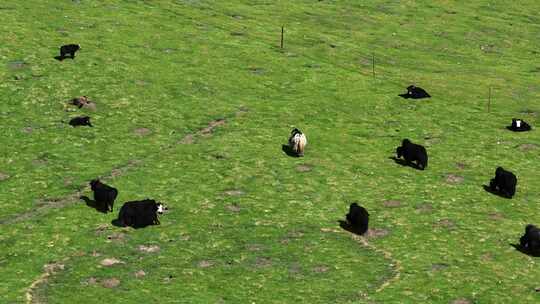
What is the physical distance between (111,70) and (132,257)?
31153 millimetres

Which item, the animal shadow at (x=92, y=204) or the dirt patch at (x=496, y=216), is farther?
the dirt patch at (x=496, y=216)

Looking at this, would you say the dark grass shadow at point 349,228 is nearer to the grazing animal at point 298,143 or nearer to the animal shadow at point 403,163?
the grazing animal at point 298,143

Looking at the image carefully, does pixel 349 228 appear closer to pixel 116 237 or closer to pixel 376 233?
pixel 376 233

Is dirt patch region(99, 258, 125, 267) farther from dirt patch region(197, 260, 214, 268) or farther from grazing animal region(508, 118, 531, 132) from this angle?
grazing animal region(508, 118, 531, 132)

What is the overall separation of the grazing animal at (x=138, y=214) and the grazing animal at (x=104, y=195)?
4.73 ft

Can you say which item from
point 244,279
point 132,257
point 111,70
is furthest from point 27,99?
point 244,279

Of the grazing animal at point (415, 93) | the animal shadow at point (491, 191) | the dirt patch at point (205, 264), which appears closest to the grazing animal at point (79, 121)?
the dirt patch at point (205, 264)

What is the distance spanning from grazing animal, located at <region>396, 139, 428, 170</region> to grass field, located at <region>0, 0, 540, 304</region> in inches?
37.7

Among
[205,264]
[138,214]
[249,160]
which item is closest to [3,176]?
[138,214]

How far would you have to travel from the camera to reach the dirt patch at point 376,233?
43531 millimetres

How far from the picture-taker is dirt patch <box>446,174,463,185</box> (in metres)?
52.8

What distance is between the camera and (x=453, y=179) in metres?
53.3

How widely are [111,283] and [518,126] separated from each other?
38.6 m

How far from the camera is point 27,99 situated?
60.6 m
